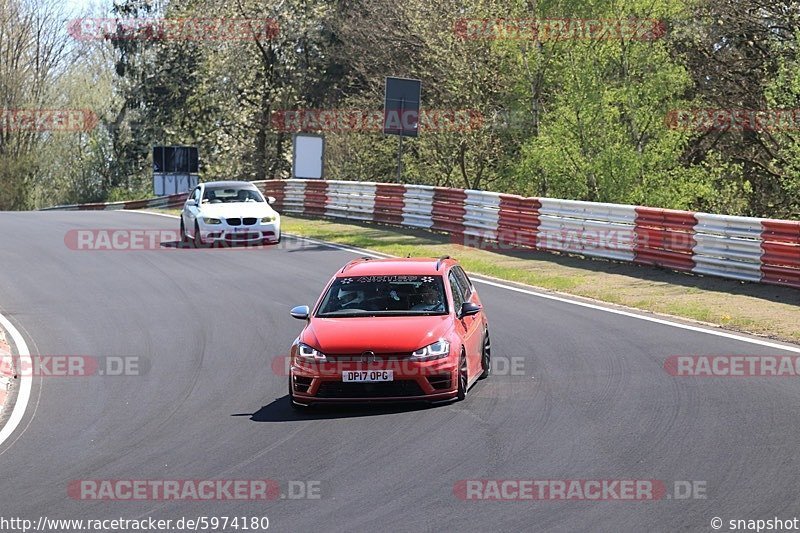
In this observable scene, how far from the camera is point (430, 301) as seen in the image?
475 inches

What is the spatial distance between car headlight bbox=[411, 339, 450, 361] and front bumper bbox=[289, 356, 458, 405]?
46 mm

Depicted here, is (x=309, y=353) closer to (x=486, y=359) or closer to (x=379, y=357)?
(x=379, y=357)

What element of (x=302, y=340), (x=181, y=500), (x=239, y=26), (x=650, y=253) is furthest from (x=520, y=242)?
(x=239, y=26)

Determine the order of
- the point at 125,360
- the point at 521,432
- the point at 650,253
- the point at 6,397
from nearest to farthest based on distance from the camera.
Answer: the point at 521,432
the point at 6,397
the point at 125,360
the point at 650,253

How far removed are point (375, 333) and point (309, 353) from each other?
649mm

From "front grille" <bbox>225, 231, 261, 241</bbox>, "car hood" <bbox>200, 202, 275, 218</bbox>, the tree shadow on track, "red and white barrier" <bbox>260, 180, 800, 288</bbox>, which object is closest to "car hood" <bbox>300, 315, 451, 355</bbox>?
the tree shadow on track

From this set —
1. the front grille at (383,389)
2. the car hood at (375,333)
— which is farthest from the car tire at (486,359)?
the front grille at (383,389)

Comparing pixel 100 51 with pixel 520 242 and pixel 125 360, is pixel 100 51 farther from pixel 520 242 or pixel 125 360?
pixel 125 360

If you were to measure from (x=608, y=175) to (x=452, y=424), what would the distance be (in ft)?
71.1

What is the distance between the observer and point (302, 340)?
1142cm

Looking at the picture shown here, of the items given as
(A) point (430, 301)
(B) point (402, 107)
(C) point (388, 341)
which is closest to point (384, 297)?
(A) point (430, 301)

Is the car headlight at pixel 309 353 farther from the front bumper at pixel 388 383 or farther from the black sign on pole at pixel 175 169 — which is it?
the black sign on pole at pixel 175 169

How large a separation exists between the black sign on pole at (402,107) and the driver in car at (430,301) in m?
15.9

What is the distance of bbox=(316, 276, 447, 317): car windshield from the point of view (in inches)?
470
